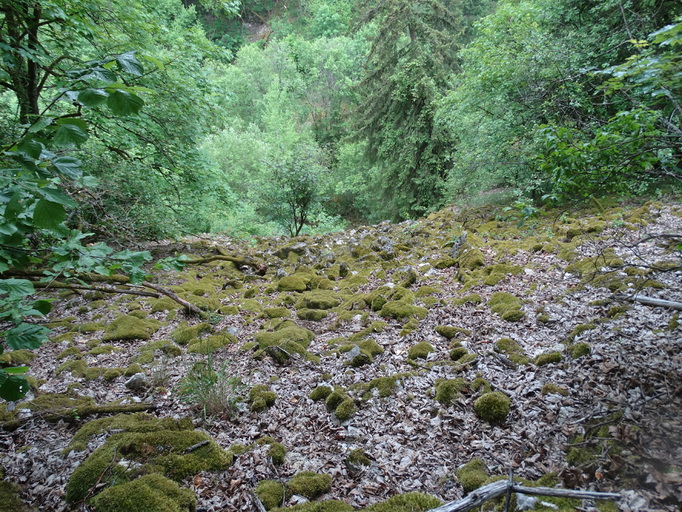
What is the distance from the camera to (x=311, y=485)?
6.28 feet

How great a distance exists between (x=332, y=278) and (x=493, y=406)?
12.9ft

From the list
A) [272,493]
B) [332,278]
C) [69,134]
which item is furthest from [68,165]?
[332,278]

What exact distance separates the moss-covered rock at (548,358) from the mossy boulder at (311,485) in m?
1.82

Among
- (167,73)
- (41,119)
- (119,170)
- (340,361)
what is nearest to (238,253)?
(119,170)

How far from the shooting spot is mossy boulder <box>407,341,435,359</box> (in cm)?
310

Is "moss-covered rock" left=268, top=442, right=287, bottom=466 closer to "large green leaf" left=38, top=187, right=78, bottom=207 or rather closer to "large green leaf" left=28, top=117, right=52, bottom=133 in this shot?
"large green leaf" left=38, top=187, right=78, bottom=207

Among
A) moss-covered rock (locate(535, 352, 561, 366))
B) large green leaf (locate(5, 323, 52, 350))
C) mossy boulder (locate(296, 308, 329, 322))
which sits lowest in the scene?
moss-covered rock (locate(535, 352, 561, 366))

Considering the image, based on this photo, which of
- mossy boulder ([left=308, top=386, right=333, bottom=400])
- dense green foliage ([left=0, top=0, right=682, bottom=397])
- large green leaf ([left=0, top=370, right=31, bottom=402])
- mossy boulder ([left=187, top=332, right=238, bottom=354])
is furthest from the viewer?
mossy boulder ([left=187, top=332, right=238, bottom=354])

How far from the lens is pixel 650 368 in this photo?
199 cm

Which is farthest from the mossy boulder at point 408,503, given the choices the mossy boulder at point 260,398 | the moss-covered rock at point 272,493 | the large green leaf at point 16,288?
the large green leaf at point 16,288

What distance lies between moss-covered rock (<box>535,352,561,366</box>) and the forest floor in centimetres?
2

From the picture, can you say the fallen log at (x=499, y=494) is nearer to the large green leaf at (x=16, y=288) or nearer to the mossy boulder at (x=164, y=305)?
the large green leaf at (x=16, y=288)

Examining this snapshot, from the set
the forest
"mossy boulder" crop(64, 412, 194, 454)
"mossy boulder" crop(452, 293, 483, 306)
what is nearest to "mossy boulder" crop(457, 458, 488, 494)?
the forest

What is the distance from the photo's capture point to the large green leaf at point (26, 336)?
99cm
